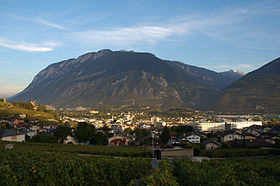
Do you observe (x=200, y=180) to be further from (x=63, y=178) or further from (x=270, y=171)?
(x=63, y=178)

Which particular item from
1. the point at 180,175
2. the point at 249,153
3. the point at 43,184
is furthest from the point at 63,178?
the point at 249,153

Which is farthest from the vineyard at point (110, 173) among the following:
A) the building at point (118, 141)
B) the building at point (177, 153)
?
the building at point (118, 141)

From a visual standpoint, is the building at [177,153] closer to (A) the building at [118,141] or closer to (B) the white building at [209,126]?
(A) the building at [118,141]

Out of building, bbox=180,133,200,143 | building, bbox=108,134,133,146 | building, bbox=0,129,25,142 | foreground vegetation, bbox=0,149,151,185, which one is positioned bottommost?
building, bbox=108,134,133,146

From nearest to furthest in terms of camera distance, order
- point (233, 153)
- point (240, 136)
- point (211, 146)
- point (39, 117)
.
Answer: point (233, 153) → point (211, 146) → point (240, 136) → point (39, 117)

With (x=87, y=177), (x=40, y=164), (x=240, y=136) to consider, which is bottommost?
(x=240, y=136)

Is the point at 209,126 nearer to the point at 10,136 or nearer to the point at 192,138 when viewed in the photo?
the point at 192,138

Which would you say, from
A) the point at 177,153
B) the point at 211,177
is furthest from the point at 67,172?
the point at 177,153

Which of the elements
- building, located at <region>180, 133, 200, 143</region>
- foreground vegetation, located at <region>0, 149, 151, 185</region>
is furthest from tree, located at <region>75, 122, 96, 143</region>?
foreground vegetation, located at <region>0, 149, 151, 185</region>

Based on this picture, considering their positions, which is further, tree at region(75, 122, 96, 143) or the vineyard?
tree at region(75, 122, 96, 143)

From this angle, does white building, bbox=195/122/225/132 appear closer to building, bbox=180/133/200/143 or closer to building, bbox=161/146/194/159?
building, bbox=180/133/200/143

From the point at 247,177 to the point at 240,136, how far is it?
67.9 meters

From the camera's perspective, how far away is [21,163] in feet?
53.7

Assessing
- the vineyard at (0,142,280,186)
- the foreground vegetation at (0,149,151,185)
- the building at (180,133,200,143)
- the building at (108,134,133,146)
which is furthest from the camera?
the building at (180,133,200,143)
